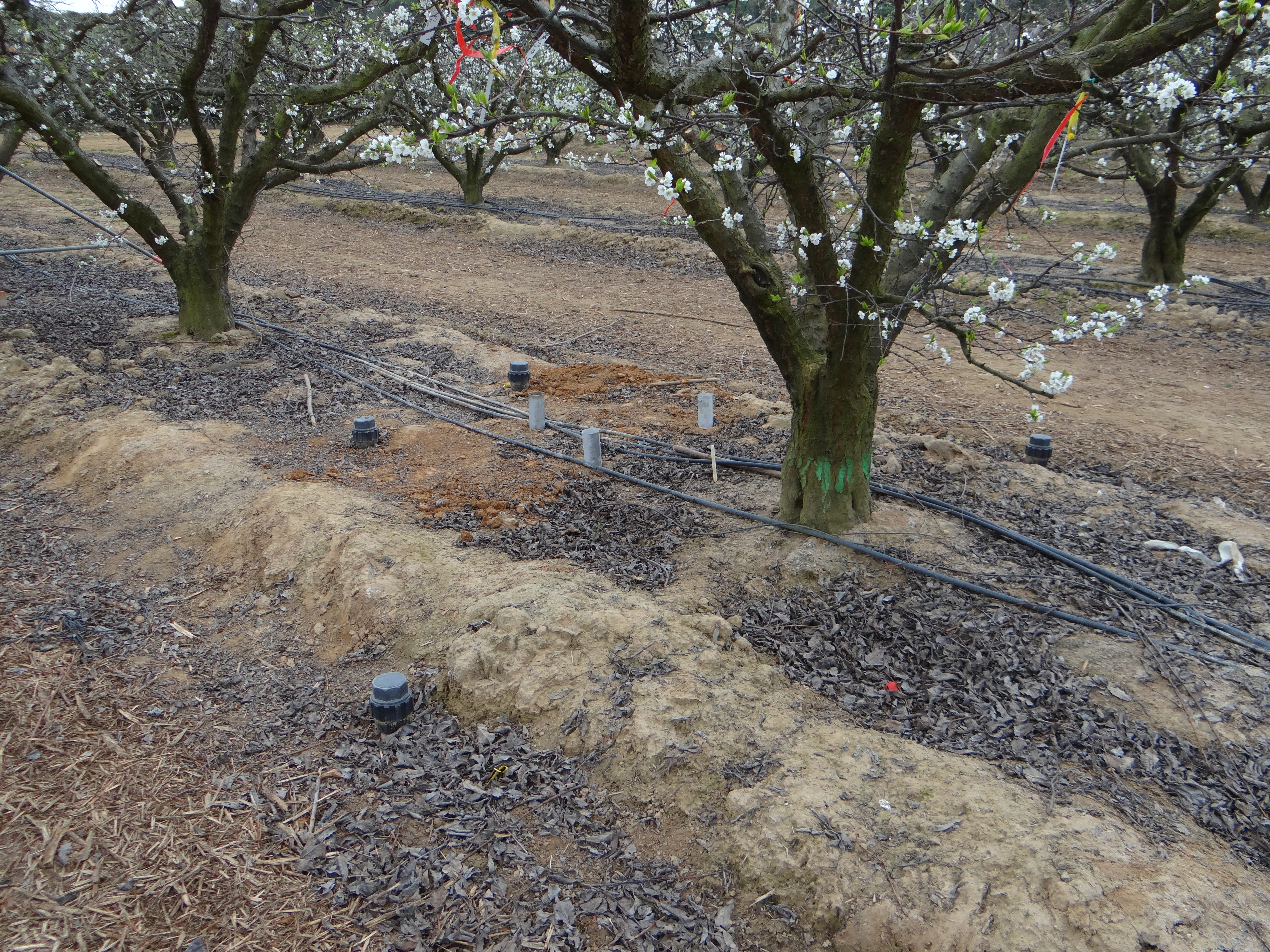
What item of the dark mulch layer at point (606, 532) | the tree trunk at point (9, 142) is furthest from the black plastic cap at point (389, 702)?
the tree trunk at point (9, 142)

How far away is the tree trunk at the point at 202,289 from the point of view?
291 inches

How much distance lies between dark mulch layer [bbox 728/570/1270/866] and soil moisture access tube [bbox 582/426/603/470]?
1692 mm

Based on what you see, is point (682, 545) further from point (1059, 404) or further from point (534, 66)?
point (534, 66)

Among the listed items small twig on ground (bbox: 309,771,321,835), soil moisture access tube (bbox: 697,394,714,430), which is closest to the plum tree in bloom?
soil moisture access tube (bbox: 697,394,714,430)

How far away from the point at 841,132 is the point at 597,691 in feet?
10.6

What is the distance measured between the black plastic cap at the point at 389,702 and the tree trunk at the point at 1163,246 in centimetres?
1033

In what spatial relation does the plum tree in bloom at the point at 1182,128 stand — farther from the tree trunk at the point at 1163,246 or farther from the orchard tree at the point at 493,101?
the orchard tree at the point at 493,101

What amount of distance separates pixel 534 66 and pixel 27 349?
5.21m

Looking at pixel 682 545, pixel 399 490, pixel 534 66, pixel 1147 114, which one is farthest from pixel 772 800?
pixel 534 66

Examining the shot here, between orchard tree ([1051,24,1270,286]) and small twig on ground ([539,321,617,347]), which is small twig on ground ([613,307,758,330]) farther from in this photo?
orchard tree ([1051,24,1270,286])

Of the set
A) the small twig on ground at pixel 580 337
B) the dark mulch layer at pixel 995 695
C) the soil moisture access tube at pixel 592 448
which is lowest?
the dark mulch layer at pixel 995 695

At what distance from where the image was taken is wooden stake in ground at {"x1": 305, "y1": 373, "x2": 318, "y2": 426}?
19.7 ft

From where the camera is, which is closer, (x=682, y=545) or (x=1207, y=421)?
(x=682, y=545)

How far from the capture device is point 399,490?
4930 mm
